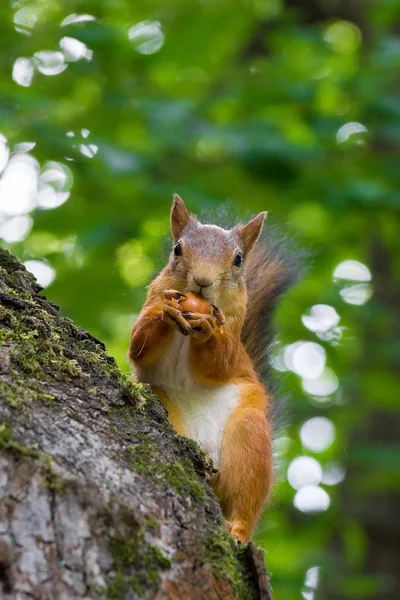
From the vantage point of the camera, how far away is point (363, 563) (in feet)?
19.9

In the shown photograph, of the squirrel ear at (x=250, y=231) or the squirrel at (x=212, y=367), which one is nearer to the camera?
the squirrel at (x=212, y=367)

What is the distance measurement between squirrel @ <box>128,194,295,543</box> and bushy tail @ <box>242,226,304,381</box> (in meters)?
0.23

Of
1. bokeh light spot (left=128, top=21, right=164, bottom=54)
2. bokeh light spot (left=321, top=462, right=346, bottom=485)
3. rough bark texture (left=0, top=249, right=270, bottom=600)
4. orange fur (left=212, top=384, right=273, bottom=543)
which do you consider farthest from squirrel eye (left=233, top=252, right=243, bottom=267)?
bokeh light spot (left=321, top=462, right=346, bottom=485)

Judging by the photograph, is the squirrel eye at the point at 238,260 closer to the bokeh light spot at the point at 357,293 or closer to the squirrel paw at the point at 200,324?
the squirrel paw at the point at 200,324

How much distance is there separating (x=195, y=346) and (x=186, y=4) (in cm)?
261

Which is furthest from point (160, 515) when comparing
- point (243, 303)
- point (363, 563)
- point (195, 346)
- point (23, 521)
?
point (363, 563)

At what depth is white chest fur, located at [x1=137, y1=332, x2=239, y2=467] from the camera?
265 cm

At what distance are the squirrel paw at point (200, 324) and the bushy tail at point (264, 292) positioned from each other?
2.11 feet

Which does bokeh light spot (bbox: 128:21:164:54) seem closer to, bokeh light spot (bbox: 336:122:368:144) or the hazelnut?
bokeh light spot (bbox: 336:122:368:144)

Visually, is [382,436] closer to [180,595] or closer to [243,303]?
[243,303]

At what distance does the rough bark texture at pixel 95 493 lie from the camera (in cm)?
129

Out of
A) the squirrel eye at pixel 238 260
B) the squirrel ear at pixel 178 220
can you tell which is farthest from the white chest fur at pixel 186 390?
the squirrel ear at pixel 178 220

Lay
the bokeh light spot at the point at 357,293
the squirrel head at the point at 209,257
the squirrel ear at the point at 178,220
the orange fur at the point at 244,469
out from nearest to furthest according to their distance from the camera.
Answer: the orange fur at the point at 244,469 < the squirrel head at the point at 209,257 < the squirrel ear at the point at 178,220 < the bokeh light spot at the point at 357,293

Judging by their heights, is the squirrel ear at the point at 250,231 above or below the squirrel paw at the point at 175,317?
above
